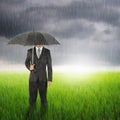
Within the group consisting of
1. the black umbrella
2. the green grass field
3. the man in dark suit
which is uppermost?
the black umbrella

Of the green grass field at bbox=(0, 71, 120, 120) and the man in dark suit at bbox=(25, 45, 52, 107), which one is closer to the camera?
the man in dark suit at bbox=(25, 45, 52, 107)

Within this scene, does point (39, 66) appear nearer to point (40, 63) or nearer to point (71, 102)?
point (40, 63)

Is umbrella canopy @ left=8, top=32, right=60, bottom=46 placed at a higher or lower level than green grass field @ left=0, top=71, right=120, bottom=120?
higher

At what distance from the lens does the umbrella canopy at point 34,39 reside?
7973 mm

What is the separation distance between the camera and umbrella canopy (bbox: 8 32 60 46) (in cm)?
797

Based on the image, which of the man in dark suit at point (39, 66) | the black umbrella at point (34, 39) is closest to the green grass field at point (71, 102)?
the man in dark suit at point (39, 66)

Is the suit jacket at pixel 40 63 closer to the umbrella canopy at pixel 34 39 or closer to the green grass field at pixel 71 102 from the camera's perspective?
the umbrella canopy at pixel 34 39

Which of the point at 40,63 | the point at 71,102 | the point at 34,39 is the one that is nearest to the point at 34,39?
the point at 34,39

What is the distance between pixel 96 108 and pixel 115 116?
826mm

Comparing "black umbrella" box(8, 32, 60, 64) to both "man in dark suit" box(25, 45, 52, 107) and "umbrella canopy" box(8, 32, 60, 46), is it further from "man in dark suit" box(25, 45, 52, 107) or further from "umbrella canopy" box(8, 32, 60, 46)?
"man in dark suit" box(25, 45, 52, 107)

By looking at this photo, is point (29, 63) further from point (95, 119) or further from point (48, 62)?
point (95, 119)

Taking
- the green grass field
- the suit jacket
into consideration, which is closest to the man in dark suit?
the suit jacket

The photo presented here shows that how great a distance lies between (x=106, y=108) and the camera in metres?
9.12

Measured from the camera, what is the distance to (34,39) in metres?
7.97
